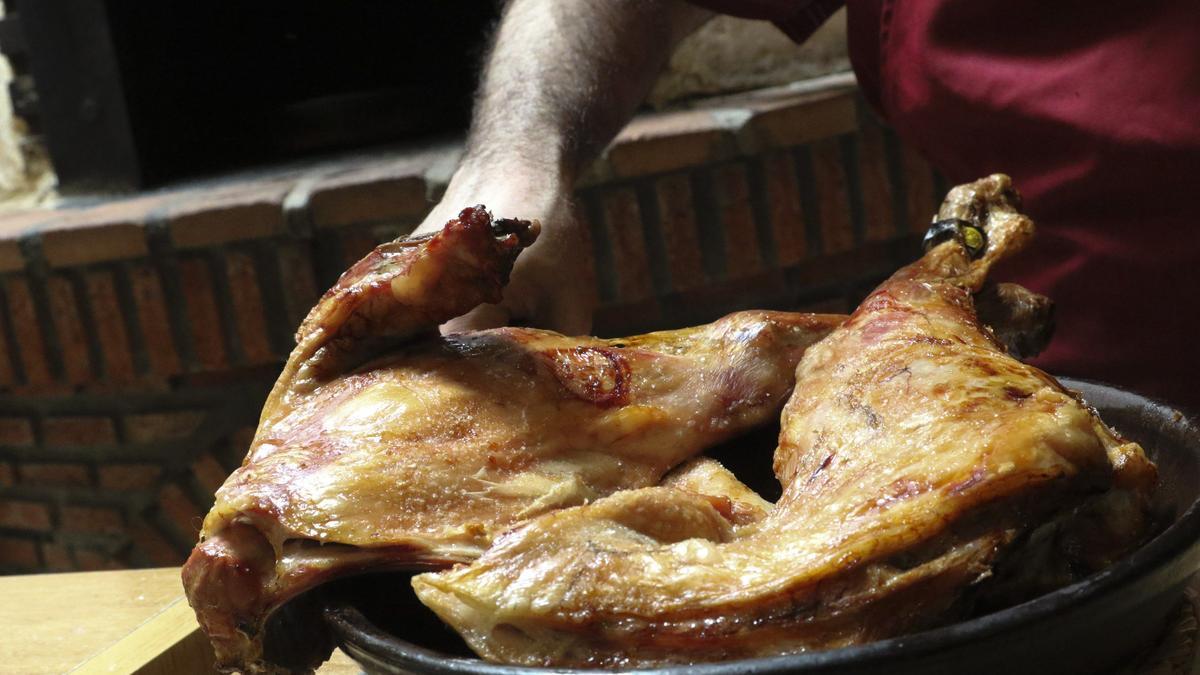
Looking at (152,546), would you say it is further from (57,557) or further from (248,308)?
(248,308)

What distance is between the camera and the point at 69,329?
2359 mm

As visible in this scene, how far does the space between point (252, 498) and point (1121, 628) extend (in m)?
0.43

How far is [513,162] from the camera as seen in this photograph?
120 cm

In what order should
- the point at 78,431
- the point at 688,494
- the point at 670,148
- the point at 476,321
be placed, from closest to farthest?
1. the point at 688,494
2. the point at 476,321
3. the point at 670,148
4. the point at 78,431

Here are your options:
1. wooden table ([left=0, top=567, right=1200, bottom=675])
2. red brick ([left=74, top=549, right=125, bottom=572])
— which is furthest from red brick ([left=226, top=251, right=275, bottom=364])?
wooden table ([left=0, top=567, right=1200, bottom=675])

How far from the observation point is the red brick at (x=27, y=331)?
2359 mm

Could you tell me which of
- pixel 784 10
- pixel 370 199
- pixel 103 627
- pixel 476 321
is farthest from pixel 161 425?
pixel 476 321

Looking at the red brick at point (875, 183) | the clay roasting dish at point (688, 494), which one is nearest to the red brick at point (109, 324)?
the red brick at point (875, 183)

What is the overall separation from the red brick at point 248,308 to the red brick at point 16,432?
619 millimetres

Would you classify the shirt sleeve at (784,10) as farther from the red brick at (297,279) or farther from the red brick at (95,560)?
the red brick at (95,560)

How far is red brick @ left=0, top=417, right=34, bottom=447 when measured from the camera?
254 cm

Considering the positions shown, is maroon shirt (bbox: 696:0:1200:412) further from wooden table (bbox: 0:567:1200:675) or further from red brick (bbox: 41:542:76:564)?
red brick (bbox: 41:542:76:564)

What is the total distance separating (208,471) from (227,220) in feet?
1.86

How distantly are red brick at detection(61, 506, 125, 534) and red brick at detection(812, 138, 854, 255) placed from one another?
1.62 meters
